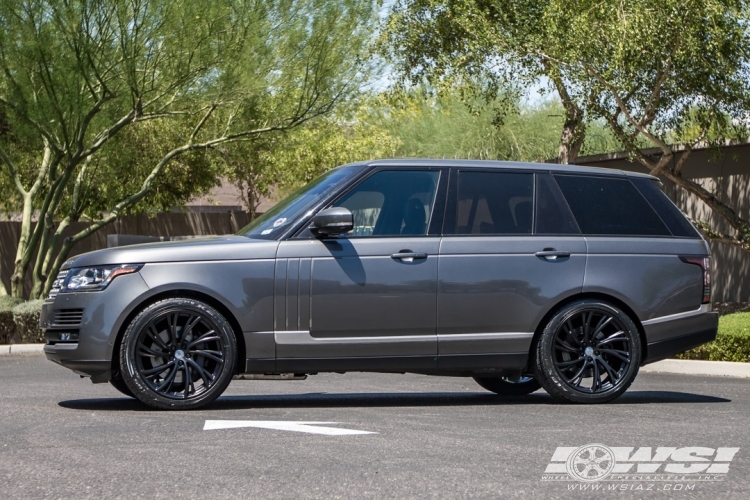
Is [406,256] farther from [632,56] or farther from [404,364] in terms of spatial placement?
[632,56]

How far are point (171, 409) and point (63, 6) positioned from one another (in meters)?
13.0

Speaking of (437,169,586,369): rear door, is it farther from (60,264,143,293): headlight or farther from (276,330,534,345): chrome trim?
(60,264,143,293): headlight

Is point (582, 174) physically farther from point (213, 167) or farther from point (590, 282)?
point (213, 167)

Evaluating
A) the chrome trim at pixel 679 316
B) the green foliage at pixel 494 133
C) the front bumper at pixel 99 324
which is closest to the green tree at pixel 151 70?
the front bumper at pixel 99 324

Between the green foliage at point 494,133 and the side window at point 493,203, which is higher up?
the green foliage at point 494,133

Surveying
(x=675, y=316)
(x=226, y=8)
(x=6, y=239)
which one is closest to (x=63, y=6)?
(x=226, y=8)

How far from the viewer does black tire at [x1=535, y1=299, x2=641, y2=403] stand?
9.45 metres

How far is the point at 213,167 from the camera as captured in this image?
3356cm

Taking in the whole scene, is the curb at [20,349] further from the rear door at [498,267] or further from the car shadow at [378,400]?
the rear door at [498,267]

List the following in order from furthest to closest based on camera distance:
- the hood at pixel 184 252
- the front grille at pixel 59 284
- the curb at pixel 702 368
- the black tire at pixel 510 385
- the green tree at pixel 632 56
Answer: the green tree at pixel 632 56 → the curb at pixel 702 368 → the black tire at pixel 510 385 → the front grille at pixel 59 284 → the hood at pixel 184 252

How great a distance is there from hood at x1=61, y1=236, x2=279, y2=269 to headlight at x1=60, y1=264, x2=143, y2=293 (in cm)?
4

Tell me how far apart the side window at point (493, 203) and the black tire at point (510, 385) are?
5.51 feet

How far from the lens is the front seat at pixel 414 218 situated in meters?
9.34
